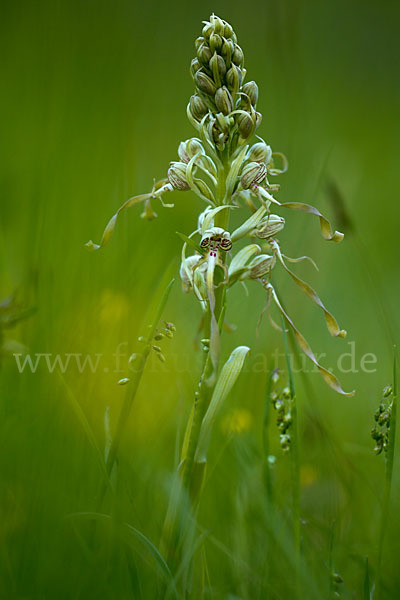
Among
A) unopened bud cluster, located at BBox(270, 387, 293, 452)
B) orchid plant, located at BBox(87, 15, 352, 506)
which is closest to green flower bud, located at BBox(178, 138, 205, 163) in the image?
orchid plant, located at BBox(87, 15, 352, 506)

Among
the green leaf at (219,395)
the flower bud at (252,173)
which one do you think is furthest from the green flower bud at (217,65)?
the green leaf at (219,395)

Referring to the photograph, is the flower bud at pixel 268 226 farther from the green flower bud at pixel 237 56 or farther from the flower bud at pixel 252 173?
the green flower bud at pixel 237 56

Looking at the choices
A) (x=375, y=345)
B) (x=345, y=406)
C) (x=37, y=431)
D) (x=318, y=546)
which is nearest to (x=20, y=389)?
(x=37, y=431)

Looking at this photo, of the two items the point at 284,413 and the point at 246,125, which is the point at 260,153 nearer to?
the point at 246,125

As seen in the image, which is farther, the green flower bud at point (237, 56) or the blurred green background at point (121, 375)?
the green flower bud at point (237, 56)

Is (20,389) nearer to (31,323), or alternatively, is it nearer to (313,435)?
(31,323)

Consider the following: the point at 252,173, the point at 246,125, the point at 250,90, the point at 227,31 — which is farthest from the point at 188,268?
the point at 227,31
